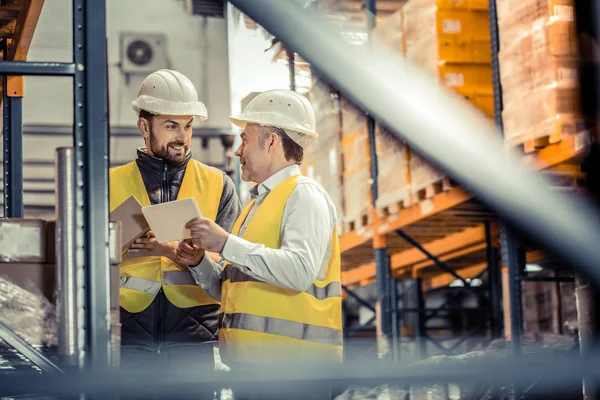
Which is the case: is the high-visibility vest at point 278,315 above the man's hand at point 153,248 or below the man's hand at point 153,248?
below

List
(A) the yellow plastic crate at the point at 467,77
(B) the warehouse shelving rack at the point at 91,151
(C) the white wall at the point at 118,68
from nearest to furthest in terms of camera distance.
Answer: (B) the warehouse shelving rack at the point at 91,151
(A) the yellow plastic crate at the point at 467,77
(C) the white wall at the point at 118,68

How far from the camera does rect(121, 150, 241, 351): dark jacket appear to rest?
3.90m

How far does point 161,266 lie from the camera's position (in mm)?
3928

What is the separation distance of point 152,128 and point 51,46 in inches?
479

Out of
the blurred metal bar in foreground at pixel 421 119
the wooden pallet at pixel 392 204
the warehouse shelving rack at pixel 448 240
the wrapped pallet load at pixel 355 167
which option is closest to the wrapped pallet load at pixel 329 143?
the wrapped pallet load at pixel 355 167

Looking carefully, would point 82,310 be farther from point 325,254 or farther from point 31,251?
point 325,254

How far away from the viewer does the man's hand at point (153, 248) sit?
3809 millimetres

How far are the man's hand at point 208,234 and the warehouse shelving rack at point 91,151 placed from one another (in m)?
0.65

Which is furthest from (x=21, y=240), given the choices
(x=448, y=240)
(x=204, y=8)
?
(x=204, y=8)

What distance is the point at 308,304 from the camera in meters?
3.23

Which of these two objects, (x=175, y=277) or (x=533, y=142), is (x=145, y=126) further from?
(x=533, y=142)

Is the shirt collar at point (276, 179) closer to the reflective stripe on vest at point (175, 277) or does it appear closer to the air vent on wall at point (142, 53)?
the reflective stripe on vest at point (175, 277)

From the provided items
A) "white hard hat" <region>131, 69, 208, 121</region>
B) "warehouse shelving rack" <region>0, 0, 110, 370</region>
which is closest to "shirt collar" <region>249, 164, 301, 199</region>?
"white hard hat" <region>131, 69, 208, 121</region>

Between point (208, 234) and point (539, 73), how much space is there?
4350 mm
